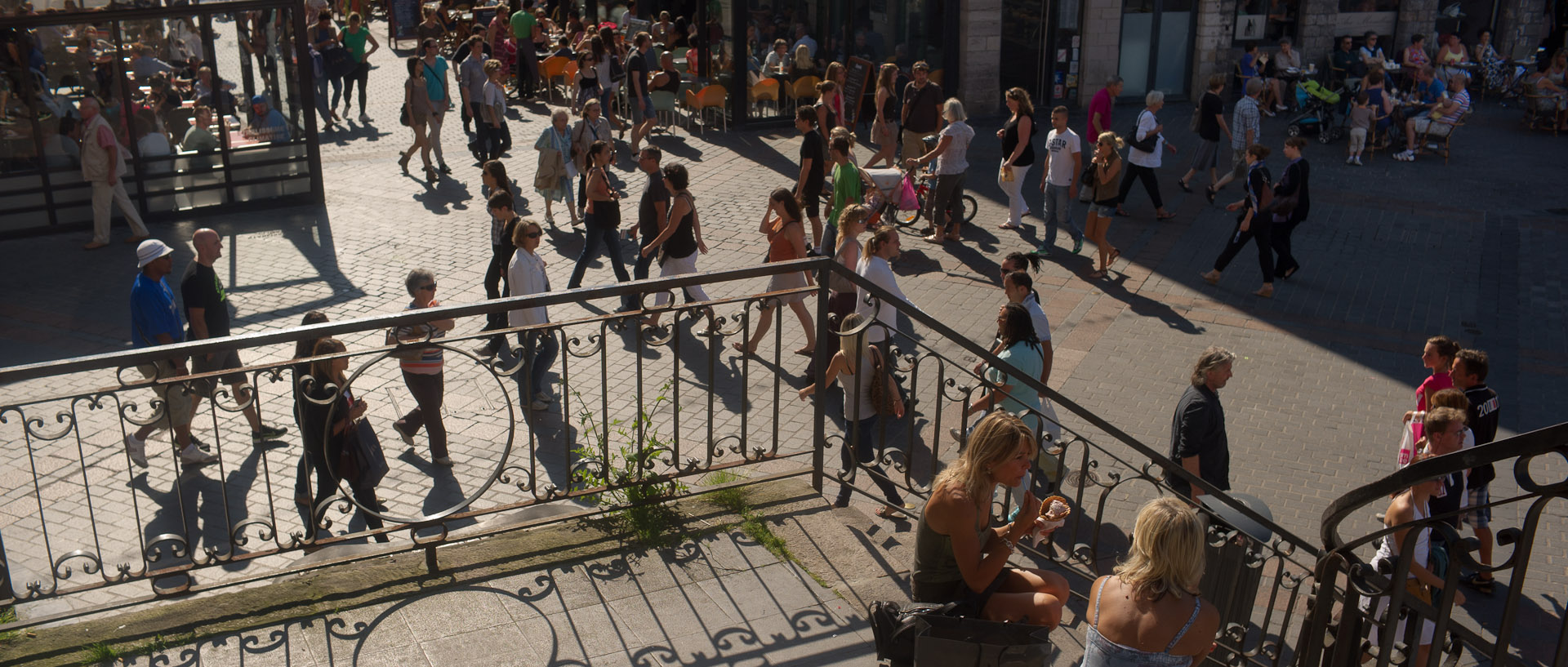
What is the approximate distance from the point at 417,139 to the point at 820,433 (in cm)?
1158

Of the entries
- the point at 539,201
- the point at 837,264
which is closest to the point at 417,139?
the point at 539,201

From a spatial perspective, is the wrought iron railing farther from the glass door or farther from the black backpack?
the glass door

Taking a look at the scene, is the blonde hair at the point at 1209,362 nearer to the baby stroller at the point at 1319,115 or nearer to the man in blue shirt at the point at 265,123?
the man in blue shirt at the point at 265,123

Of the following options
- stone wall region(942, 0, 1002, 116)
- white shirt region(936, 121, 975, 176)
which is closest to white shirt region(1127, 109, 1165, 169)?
white shirt region(936, 121, 975, 176)

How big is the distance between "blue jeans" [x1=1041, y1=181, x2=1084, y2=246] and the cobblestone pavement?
0.27 metres

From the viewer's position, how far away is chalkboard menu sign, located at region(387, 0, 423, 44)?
96.6 ft

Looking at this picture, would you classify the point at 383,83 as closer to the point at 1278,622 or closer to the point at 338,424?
the point at 338,424

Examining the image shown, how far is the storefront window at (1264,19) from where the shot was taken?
23.8 metres

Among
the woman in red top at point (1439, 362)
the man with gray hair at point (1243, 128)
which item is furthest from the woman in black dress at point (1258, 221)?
the woman in red top at point (1439, 362)

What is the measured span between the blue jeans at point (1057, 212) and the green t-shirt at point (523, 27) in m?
12.1

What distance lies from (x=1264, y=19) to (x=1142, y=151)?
1116cm

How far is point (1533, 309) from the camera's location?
12.3 meters

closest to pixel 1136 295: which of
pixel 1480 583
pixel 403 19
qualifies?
pixel 1480 583

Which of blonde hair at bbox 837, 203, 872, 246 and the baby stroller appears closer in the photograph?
blonde hair at bbox 837, 203, 872, 246
